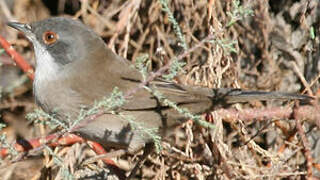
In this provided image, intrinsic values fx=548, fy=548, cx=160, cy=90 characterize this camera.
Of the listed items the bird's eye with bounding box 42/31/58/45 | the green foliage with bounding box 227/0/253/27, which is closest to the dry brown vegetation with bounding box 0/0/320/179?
the bird's eye with bounding box 42/31/58/45

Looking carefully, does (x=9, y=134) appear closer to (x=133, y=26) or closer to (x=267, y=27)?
(x=133, y=26)

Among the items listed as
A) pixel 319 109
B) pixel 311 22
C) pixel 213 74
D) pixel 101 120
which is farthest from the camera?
pixel 311 22

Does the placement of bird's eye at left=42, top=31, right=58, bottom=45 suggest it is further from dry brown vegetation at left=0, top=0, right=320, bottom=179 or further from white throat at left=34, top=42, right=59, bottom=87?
dry brown vegetation at left=0, top=0, right=320, bottom=179

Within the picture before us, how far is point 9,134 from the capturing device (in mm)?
6254

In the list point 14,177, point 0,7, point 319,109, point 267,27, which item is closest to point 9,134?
point 14,177

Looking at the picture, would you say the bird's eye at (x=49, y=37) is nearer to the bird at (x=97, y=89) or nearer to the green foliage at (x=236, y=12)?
the bird at (x=97, y=89)

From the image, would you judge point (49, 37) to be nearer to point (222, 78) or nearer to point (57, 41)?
point (57, 41)

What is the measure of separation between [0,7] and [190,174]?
3657 mm

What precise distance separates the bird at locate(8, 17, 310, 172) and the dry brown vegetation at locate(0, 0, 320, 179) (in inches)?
9.4

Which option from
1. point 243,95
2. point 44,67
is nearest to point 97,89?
point 44,67

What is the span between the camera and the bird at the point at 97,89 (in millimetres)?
3881

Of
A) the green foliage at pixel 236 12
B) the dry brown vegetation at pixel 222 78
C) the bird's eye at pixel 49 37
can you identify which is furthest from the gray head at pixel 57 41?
the green foliage at pixel 236 12

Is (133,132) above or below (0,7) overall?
below

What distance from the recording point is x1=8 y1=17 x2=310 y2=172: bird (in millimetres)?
3881
